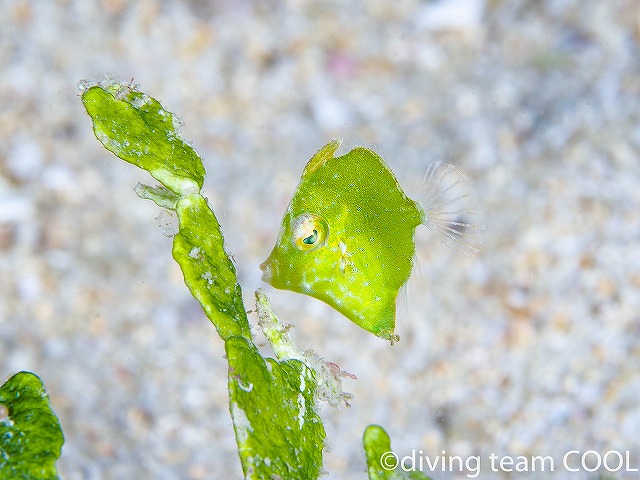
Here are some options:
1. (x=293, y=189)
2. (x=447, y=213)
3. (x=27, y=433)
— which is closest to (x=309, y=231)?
(x=447, y=213)

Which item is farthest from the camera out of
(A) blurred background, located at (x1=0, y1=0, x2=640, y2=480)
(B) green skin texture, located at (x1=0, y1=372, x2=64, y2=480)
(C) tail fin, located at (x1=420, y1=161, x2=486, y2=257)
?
(A) blurred background, located at (x1=0, y1=0, x2=640, y2=480)

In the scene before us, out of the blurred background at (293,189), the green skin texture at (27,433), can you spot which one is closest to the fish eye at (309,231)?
the green skin texture at (27,433)

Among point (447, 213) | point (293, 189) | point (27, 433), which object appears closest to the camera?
A: point (27, 433)

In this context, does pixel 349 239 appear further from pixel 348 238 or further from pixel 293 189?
pixel 293 189

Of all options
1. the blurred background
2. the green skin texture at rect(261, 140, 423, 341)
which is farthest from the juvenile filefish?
the blurred background

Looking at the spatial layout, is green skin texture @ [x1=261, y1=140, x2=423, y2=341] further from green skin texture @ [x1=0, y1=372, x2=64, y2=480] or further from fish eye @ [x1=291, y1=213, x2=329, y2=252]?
green skin texture @ [x1=0, y1=372, x2=64, y2=480]

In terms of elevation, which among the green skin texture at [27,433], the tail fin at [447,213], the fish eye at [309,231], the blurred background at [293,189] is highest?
the blurred background at [293,189]

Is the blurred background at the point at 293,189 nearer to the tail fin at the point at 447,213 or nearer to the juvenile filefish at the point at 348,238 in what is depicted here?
the tail fin at the point at 447,213
